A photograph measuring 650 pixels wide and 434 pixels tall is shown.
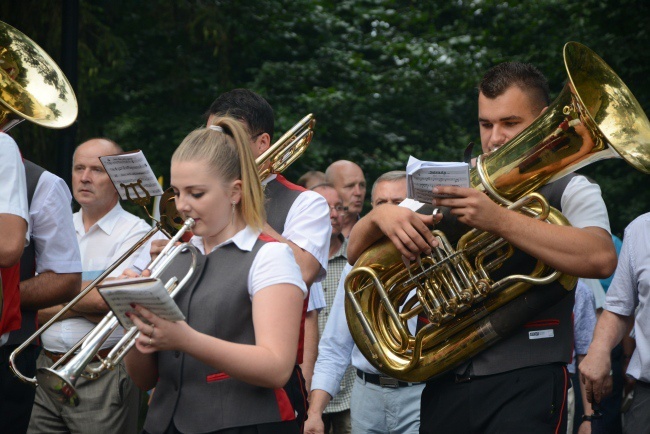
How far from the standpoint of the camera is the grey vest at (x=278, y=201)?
4.75 metres

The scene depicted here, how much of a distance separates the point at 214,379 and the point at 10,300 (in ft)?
4.32

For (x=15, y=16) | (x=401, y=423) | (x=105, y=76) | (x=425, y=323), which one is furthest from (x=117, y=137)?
(x=425, y=323)

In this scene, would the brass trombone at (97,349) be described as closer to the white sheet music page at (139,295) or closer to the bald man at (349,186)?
the white sheet music page at (139,295)

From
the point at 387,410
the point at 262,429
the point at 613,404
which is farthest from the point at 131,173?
the point at 613,404

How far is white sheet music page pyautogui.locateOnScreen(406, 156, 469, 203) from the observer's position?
3502 millimetres

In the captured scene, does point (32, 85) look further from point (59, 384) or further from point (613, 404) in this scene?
point (613, 404)

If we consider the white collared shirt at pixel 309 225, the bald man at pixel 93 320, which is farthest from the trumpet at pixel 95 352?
the bald man at pixel 93 320

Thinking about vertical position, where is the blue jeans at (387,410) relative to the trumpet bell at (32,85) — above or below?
below

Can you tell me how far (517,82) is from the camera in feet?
13.5

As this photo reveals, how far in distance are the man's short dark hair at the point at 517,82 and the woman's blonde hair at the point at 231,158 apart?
3.58 feet

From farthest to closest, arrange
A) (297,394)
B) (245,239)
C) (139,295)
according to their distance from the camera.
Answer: (297,394) < (245,239) < (139,295)

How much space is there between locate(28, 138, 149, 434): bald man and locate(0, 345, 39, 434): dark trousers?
2.21ft

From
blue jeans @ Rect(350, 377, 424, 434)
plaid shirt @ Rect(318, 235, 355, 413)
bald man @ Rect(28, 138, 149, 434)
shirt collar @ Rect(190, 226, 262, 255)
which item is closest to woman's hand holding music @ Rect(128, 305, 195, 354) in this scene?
shirt collar @ Rect(190, 226, 262, 255)

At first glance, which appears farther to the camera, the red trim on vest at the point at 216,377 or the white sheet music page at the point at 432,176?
the white sheet music page at the point at 432,176
